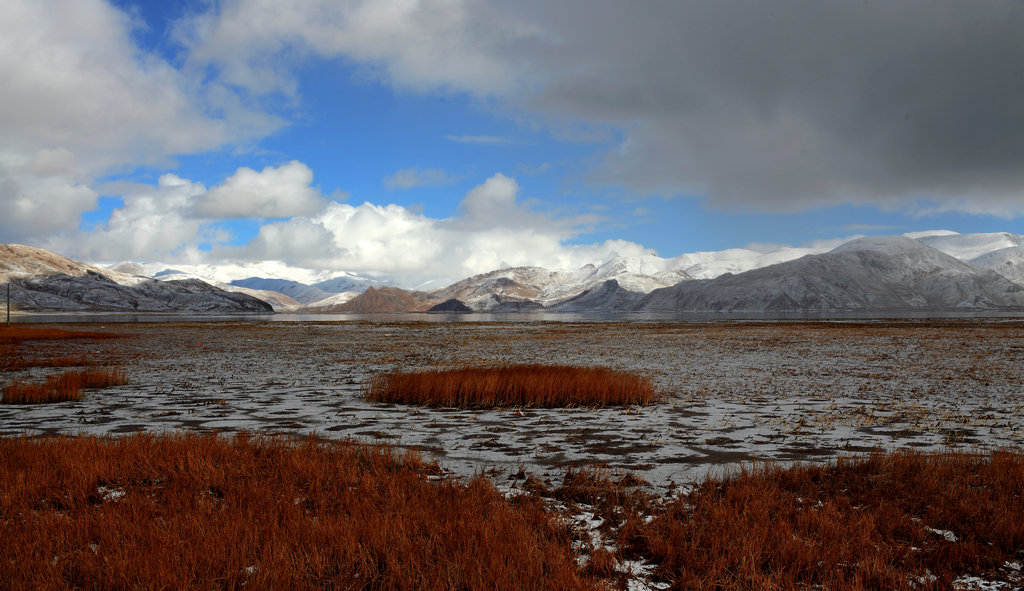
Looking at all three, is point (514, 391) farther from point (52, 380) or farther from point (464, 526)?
point (52, 380)

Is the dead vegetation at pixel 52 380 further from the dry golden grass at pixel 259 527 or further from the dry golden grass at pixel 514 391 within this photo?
the dry golden grass at pixel 259 527

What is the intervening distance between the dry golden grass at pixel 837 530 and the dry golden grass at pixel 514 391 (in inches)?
322

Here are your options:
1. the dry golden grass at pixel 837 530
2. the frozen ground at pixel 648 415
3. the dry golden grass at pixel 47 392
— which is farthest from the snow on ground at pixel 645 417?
the dry golden grass at pixel 47 392

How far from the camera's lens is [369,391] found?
16.2 m

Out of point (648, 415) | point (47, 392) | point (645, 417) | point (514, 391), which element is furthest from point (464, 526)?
point (47, 392)

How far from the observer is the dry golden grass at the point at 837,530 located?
15.3 feet

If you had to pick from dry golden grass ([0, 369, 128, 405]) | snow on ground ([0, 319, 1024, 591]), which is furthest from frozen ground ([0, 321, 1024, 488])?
dry golden grass ([0, 369, 128, 405])

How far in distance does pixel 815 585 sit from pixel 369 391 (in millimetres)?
13536

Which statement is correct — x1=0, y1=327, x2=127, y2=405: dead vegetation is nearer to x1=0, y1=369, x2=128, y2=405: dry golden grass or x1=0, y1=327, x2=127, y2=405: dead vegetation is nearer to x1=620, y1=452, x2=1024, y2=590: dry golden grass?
x1=0, y1=369, x2=128, y2=405: dry golden grass

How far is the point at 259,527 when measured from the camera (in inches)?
205

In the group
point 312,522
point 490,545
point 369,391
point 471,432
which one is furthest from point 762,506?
point 369,391

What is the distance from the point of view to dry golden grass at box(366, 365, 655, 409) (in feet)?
49.8

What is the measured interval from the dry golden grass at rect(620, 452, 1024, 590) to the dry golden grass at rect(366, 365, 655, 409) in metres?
8.17

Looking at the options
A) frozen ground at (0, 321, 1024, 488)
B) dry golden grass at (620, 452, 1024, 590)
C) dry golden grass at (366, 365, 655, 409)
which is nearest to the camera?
dry golden grass at (620, 452, 1024, 590)
